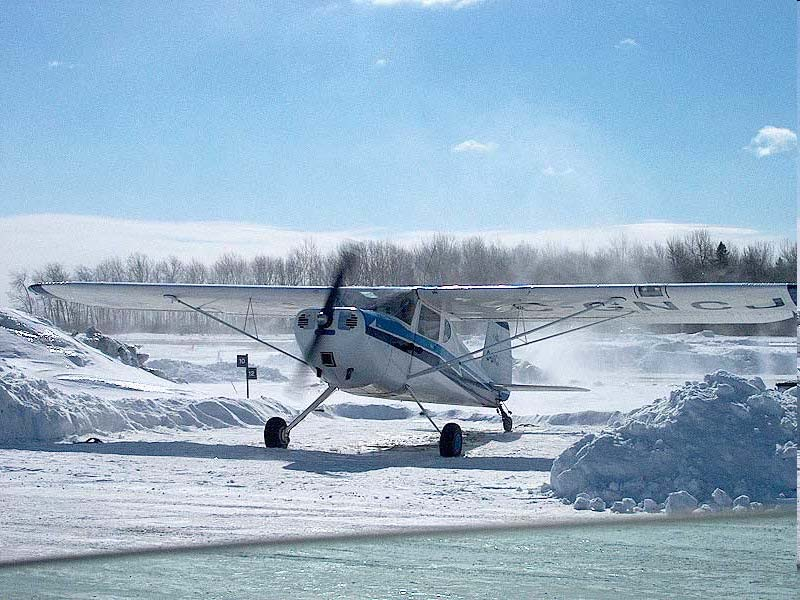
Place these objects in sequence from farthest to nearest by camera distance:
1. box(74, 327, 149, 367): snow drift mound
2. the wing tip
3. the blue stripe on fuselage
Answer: box(74, 327, 149, 367): snow drift mound < the wing tip < the blue stripe on fuselage

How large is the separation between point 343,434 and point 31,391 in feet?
17.0

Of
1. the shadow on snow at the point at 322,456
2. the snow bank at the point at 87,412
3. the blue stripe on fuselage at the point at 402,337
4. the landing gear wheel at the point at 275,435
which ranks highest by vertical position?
the blue stripe on fuselage at the point at 402,337

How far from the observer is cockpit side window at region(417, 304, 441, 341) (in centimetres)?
1459

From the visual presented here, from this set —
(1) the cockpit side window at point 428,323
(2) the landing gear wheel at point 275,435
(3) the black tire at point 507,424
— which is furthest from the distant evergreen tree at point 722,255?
(2) the landing gear wheel at point 275,435

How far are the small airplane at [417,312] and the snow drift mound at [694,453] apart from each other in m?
3.72

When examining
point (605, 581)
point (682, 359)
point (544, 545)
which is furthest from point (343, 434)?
point (682, 359)

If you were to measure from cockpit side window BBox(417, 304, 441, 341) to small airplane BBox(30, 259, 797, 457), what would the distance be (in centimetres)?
2

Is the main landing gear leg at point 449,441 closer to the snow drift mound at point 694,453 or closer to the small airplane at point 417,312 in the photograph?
the small airplane at point 417,312

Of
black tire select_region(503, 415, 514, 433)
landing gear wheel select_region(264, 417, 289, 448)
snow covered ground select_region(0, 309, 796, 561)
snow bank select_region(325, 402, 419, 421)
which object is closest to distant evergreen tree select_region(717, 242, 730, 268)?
snow covered ground select_region(0, 309, 796, 561)

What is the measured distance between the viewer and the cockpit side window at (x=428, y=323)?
1459 centimetres

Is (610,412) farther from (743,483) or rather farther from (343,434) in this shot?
(743,483)

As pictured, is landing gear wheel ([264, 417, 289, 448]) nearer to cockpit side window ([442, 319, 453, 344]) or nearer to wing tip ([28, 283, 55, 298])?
cockpit side window ([442, 319, 453, 344])

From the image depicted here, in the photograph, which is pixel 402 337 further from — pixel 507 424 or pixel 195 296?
pixel 507 424

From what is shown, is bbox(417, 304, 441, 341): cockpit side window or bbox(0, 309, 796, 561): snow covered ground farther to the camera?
bbox(417, 304, 441, 341): cockpit side window
